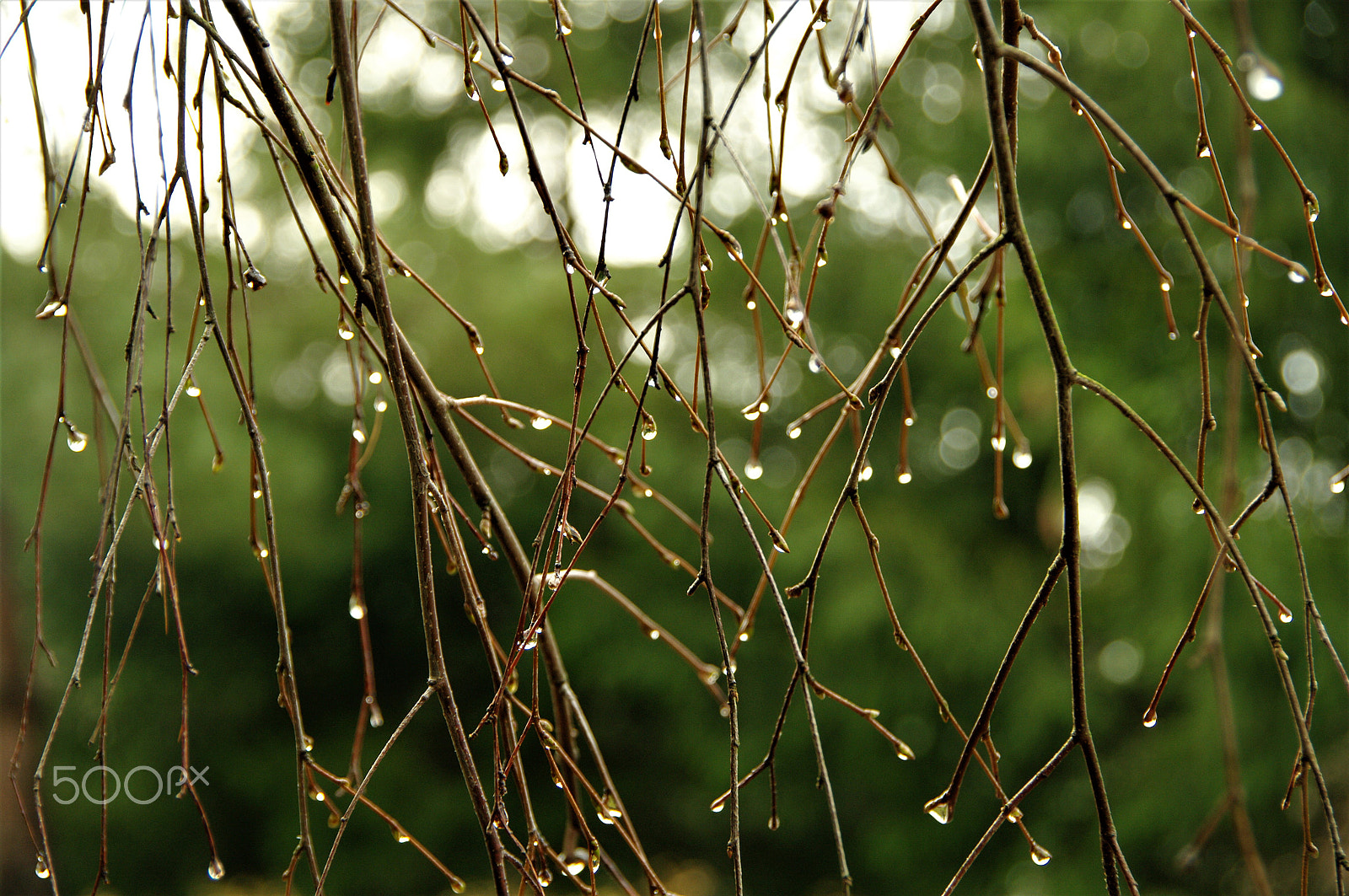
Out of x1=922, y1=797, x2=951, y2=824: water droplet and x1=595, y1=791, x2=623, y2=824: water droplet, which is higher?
x1=922, y1=797, x2=951, y2=824: water droplet

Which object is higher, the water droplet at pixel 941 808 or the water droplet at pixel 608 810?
the water droplet at pixel 941 808

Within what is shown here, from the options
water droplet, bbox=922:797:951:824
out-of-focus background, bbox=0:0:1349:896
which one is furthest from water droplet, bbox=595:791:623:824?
out-of-focus background, bbox=0:0:1349:896

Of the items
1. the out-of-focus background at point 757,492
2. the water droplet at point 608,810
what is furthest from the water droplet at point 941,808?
the out-of-focus background at point 757,492

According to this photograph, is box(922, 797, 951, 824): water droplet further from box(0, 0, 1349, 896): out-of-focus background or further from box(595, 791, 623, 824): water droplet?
box(0, 0, 1349, 896): out-of-focus background

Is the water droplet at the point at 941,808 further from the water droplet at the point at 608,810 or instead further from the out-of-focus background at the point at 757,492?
the out-of-focus background at the point at 757,492

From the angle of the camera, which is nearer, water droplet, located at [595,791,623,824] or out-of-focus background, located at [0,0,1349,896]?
water droplet, located at [595,791,623,824]

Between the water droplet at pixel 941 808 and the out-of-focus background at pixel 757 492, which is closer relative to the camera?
the water droplet at pixel 941 808

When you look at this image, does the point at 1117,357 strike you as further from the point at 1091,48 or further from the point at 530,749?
the point at 530,749

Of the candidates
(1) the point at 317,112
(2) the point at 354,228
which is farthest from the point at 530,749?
(2) the point at 354,228

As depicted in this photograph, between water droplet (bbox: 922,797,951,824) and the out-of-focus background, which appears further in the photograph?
the out-of-focus background
